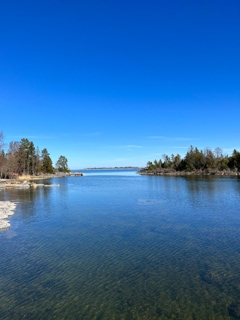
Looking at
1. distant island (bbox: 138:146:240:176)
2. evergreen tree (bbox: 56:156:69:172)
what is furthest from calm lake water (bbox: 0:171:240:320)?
evergreen tree (bbox: 56:156:69:172)

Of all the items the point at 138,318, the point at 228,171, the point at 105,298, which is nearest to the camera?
the point at 138,318

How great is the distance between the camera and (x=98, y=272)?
1127 centimetres

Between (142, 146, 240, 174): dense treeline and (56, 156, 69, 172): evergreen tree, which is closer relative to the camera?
(142, 146, 240, 174): dense treeline

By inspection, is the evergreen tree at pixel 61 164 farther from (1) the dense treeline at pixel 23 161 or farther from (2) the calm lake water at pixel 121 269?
(2) the calm lake water at pixel 121 269

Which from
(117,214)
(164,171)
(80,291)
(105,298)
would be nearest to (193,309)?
(105,298)

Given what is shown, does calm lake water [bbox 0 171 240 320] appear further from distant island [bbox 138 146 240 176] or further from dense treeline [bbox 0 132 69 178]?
distant island [bbox 138 146 240 176]

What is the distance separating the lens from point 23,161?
103 m

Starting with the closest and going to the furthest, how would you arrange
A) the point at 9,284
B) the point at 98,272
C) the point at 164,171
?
the point at 9,284 < the point at 98,272 < the point at 164,171

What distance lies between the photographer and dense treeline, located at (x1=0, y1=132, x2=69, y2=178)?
8280 cm

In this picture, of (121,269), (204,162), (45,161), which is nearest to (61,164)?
(45,161)

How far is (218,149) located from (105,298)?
138 m

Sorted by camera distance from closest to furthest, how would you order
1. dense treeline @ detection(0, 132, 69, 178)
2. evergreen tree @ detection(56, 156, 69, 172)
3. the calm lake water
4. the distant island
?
the calm lake water → dense treeline @ detection(0, 132, 69, 178) → the distant island → evergreen tree @ detection(56, 156, 69, 172)

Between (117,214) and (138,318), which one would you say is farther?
(117,214)

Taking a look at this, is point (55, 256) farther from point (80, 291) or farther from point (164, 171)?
point (164, 171)
